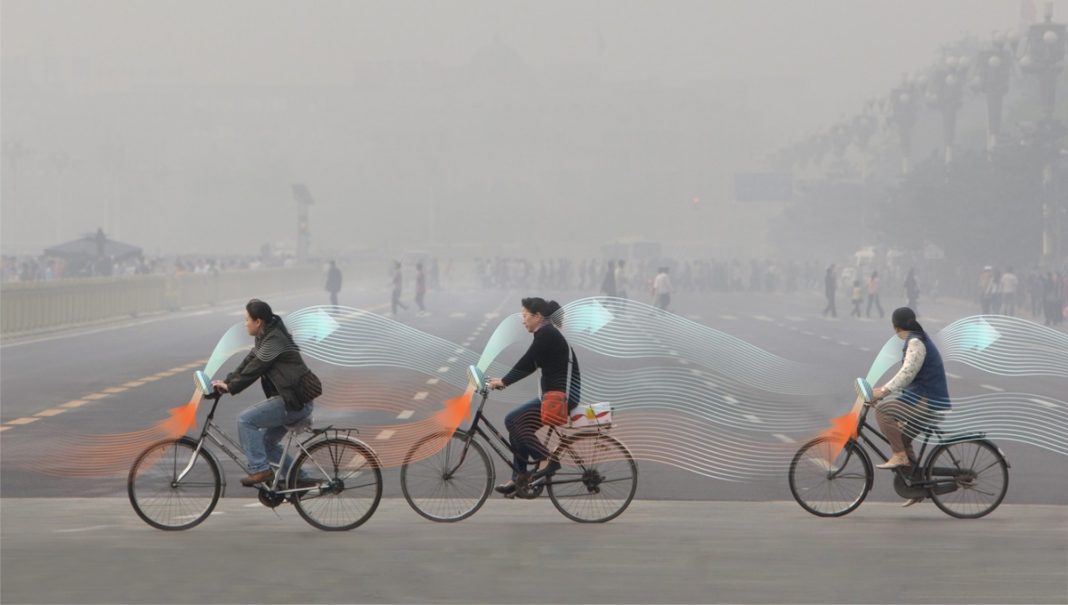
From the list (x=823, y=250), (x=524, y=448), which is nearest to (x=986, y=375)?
(x=524, y=448)

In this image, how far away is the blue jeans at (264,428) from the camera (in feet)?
36.7

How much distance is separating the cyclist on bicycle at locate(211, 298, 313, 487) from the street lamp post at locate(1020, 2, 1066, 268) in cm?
4505

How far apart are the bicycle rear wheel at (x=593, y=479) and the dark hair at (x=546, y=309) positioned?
2.72ft

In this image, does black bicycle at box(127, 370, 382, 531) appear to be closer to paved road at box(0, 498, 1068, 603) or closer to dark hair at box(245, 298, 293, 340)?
paved road at box(0, 498, 1068, 603)

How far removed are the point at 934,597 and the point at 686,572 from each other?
147 centimetres

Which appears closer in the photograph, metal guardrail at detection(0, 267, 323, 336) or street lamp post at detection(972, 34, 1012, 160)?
metal guardrail at detection(0, 267, 323, 336)

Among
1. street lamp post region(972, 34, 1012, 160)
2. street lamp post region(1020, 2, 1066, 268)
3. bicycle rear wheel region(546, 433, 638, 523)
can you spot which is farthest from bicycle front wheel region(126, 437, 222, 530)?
street lamp post region(972, 34, 1012, 160)

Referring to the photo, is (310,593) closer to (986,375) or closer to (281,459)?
(281,459)

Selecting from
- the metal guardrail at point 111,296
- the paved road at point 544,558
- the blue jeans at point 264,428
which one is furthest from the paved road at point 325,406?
the blue jeans at point 264,428

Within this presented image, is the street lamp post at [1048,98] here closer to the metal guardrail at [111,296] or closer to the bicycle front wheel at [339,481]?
the metal guardrail at [111,296]

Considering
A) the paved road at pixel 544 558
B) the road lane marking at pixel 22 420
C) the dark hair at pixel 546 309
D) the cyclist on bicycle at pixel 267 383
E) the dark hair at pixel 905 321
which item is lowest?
the road lane marking at pixel 22 420

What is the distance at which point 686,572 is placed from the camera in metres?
10.0

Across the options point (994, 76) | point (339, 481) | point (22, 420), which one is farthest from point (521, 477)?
point (994, 76)

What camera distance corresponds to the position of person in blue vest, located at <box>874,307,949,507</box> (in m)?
11.9
